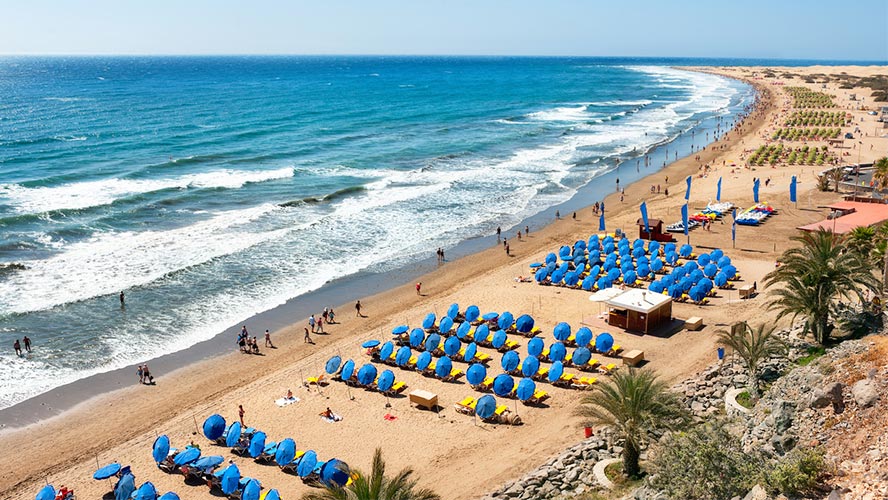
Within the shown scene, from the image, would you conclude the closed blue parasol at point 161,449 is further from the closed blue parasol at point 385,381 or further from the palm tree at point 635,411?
the palm tree at point 635,411

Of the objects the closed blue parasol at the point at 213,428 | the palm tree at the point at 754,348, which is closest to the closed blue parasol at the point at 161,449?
the closed blue parasol at the point at 213,428

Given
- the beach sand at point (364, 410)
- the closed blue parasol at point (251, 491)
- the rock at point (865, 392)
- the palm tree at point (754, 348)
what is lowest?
the beach sand at point (364, 410)

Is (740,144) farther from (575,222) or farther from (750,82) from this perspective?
(750,82)

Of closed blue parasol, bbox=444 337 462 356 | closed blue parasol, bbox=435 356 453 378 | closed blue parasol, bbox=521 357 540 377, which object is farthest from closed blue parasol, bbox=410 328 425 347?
closed blue parasol, bbox=521 357 540 377

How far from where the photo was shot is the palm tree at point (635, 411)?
19141mm

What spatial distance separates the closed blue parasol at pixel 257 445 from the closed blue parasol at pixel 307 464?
6.19 feet

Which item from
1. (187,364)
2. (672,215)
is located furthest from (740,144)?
(187,364)

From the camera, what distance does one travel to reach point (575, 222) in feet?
170

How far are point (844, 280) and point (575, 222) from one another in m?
27.9

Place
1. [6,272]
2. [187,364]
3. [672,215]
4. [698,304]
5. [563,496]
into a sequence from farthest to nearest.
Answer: [672,215] → [6,272] → [698,304] → [187,364] → [563,496]

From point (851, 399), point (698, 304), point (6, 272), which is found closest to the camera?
point (851, 399)

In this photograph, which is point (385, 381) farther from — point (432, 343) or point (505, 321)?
point (505, 321)

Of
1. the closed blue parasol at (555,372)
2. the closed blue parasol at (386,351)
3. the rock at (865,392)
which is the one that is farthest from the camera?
the closed blue parasol at (386,351)

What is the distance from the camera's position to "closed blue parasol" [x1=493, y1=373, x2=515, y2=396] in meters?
26.2
